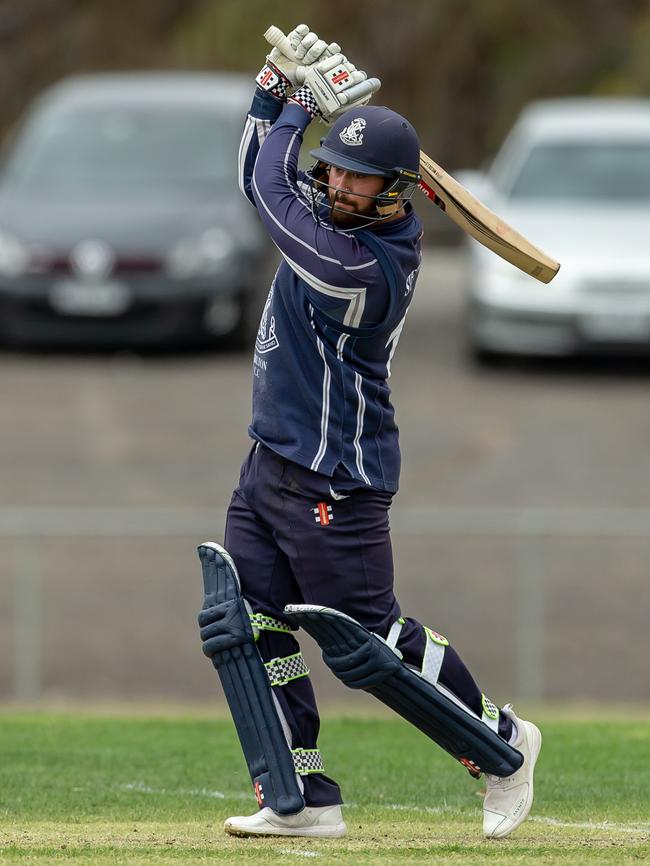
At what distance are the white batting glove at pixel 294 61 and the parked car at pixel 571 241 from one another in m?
8.59

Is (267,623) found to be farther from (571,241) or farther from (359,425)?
(571,241)

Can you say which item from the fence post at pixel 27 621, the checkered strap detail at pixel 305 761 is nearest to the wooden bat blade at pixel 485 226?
the checkered strap detail at pixel 305 761

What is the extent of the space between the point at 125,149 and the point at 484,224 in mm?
10333

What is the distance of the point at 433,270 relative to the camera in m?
22.4

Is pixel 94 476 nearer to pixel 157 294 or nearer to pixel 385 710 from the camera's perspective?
pixel 157 294

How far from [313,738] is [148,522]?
5.04 meters

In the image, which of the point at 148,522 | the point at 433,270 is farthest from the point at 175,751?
the point at 433,270

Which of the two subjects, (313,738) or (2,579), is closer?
(313,738)

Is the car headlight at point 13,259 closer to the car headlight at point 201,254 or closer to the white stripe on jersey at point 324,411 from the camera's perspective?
the car headlight at point 201,254

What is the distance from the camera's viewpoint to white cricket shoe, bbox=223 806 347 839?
234 inches

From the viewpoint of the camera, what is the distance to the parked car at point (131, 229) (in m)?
14.6

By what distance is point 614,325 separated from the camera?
14.6 metres

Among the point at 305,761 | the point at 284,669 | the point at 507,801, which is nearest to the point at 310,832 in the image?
the point at 305,761

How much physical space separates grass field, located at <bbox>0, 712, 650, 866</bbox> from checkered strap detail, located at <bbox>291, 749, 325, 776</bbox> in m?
0.22
